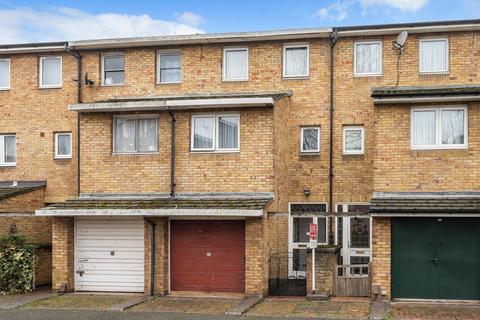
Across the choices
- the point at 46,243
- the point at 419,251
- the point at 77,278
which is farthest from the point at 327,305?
the point at 46,243

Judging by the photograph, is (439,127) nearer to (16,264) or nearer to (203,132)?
(203,132)

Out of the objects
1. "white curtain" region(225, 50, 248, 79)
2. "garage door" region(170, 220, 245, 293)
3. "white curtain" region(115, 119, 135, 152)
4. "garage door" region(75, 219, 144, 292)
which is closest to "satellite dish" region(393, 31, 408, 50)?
"white curtain" region(225, 50, 248, 79)

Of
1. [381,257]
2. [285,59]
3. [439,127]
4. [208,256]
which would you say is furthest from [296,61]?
[381,257]

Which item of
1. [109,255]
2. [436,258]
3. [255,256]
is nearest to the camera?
[436,258]

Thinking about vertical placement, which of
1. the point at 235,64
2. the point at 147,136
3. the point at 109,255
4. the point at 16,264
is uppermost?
the point at 235,64

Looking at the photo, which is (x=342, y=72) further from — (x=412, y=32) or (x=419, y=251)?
(x=419, y=251)

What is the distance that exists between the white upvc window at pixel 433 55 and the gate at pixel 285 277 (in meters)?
6.91

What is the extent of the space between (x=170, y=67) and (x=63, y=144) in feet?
14.5

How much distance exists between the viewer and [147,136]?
21.0 metres

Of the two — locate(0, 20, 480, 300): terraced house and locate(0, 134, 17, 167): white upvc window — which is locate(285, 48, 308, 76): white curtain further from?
locate(0, 134, 17, 167): white upvc window

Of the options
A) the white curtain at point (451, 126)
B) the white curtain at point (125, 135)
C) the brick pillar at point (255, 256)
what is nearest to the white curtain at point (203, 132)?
the white curtain at point (125, 135)

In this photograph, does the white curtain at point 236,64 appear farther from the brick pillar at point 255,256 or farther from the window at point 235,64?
the brick pillar at point 255,256

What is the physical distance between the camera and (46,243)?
23.0m

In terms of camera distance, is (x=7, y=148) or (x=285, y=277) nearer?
(x=285, y=277)
